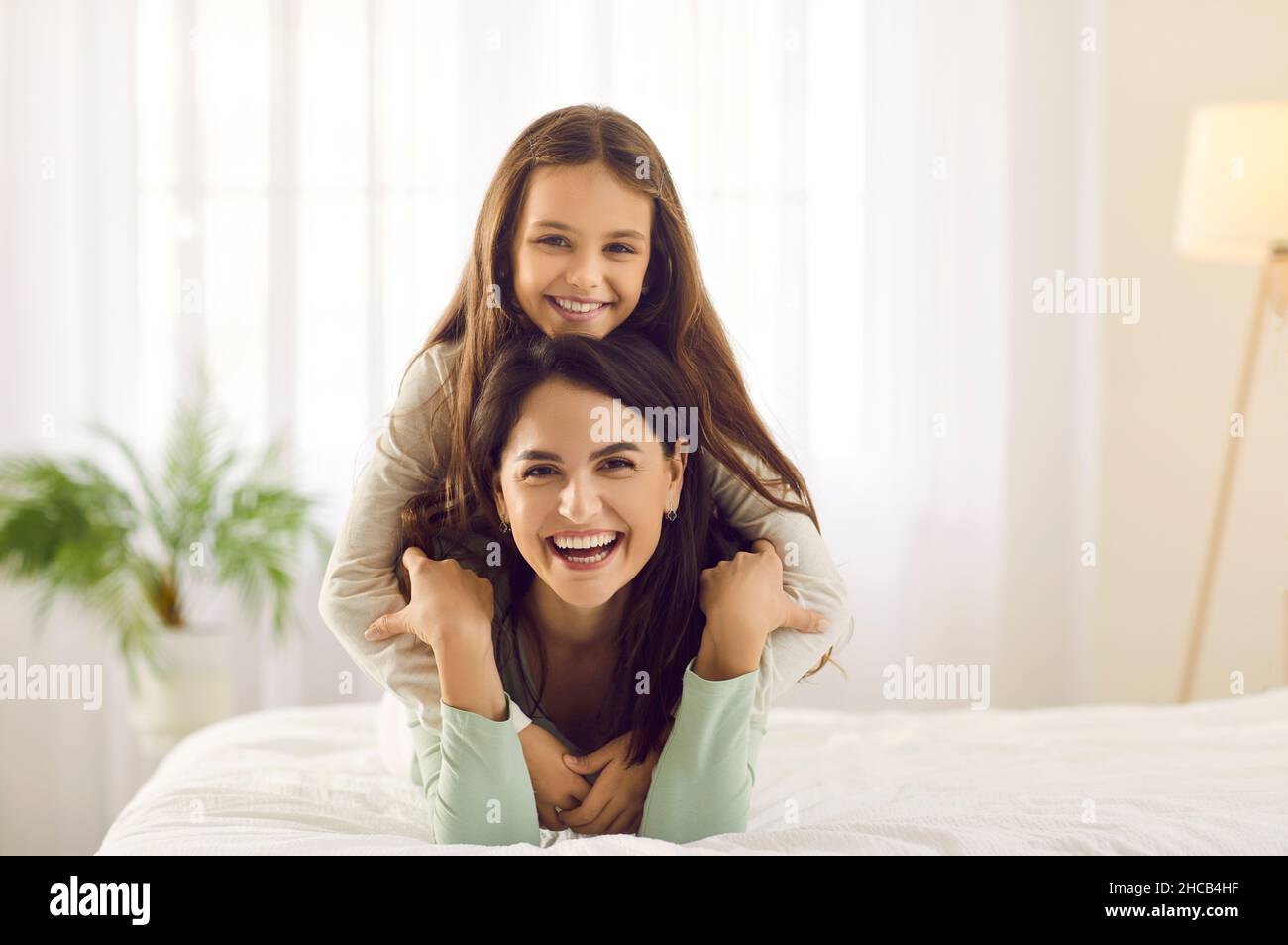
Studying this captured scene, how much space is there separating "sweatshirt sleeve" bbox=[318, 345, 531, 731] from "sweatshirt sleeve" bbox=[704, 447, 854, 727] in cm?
29

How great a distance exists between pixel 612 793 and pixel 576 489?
1.16ft

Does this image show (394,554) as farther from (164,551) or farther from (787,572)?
(164,551)

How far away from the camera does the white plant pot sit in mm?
2779

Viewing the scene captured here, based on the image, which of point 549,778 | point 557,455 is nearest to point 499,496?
point 557,455

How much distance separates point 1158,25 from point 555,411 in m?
2.55

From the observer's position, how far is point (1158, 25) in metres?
3.04

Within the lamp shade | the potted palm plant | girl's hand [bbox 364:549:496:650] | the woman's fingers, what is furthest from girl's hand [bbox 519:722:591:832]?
the lamp shade

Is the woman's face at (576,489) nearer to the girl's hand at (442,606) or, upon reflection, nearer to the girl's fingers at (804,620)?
the girl's hand at (442,606)

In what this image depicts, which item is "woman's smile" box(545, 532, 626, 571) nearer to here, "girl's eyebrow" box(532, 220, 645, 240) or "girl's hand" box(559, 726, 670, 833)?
"girl's hand" box(559, 726, 670, 833)

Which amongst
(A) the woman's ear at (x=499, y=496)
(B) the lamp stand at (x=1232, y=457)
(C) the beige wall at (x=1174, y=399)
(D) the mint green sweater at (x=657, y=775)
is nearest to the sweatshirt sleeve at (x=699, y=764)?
(D) the mint green sweater at (x=657, y=775)

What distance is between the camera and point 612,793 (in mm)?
1313

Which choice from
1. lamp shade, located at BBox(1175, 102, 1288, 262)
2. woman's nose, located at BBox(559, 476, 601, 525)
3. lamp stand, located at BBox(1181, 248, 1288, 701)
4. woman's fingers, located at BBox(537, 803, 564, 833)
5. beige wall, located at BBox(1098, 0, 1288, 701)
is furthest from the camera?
beige wall, located at BBox(1098, 0, 1288, 701)
